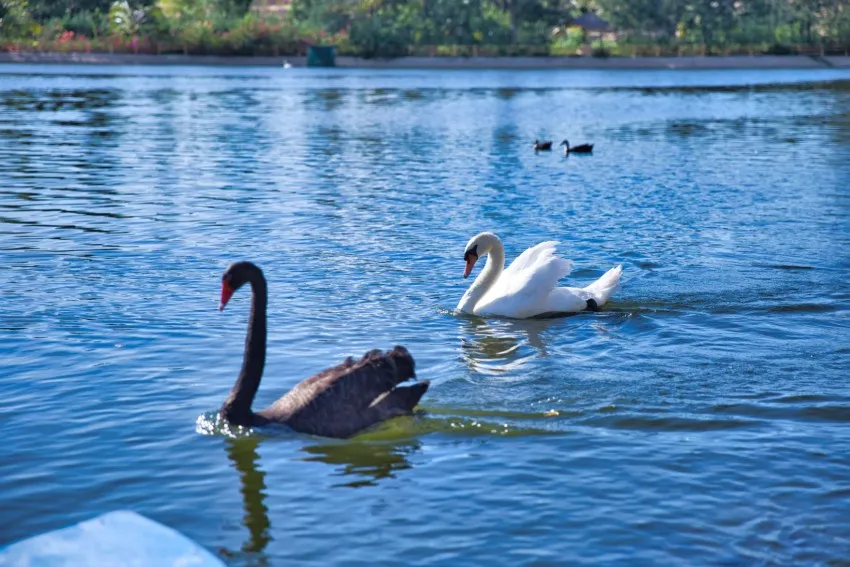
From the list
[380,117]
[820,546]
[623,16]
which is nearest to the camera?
[820,546]

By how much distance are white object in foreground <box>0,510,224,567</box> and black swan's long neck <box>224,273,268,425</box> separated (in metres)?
2.11

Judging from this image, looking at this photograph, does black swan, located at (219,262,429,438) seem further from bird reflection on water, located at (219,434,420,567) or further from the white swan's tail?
the white swan's tail

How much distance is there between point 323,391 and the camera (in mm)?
8617

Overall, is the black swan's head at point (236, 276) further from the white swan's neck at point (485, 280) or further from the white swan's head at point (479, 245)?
the white swan's head at point (479, 245)

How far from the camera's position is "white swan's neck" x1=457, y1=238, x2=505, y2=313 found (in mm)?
13055

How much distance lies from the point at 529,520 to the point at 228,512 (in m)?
1.82

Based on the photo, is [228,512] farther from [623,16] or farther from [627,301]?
[623,16]

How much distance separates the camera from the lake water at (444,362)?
7375 millimetres

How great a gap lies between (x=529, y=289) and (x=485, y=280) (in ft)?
2.10

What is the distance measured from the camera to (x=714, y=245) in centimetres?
1739

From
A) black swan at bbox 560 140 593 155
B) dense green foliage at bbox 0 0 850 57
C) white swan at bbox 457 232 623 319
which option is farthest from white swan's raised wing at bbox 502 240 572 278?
dense green foliage at bbox 0 0 850 57

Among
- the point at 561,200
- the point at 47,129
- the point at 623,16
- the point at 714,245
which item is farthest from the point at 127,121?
the point at 623,16

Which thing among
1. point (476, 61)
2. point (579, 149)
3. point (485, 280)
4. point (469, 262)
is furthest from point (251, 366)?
point (476, 61)

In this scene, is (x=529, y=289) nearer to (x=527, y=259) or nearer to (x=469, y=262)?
(x=527, y=259)
